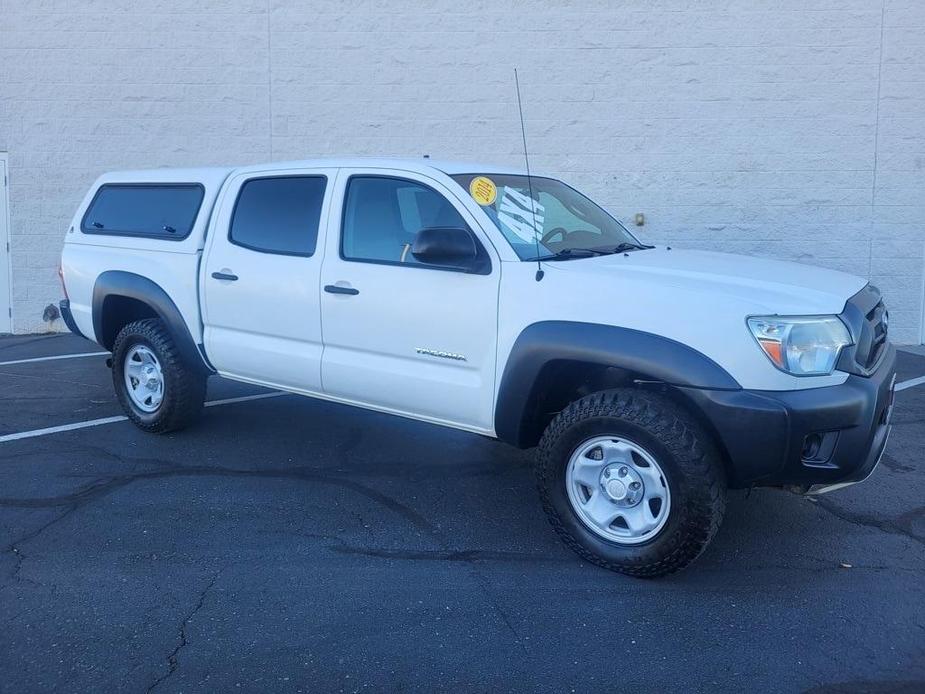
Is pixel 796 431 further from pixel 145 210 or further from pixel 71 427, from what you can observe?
pixel 71 427

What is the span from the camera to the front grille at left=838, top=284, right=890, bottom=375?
13.4ft

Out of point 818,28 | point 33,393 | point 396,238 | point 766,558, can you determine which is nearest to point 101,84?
point 33,393

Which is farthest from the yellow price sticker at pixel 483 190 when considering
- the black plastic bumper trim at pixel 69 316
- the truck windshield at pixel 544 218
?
the black plastic bumper trim at pixel 69 316

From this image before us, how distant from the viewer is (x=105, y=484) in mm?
5652

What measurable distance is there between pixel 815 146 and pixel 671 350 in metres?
7.52

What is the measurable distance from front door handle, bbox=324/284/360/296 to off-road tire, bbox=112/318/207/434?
1624 millimetres

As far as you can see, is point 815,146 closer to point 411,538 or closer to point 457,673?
point 411,538

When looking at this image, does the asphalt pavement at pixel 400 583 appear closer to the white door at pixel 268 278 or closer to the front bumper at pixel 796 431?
the front bumper at pixel 796 431

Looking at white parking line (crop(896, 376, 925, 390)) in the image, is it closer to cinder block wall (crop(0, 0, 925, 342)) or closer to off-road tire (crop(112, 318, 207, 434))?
cinder block wall (crop(0, 0, 925, 342))

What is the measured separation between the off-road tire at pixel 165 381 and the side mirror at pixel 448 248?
2489mm

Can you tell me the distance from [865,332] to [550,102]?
7150mm

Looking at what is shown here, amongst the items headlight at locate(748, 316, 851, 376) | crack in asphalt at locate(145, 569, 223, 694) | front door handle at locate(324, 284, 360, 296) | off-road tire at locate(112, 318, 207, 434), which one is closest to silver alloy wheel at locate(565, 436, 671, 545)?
headlight at locate(748, 316, 851, 376)

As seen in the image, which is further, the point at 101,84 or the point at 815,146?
the point at 101,84

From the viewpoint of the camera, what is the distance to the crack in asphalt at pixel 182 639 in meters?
3.45
